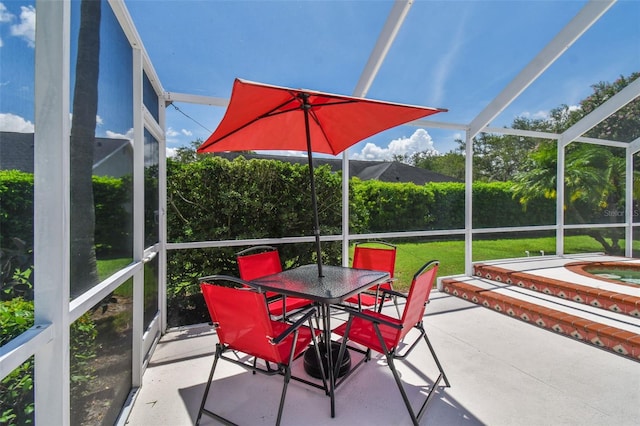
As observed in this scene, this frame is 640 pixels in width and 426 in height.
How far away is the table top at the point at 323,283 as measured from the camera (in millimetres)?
2236

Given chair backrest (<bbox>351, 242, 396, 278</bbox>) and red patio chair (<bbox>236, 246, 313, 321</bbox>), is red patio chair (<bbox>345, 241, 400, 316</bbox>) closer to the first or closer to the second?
chair backrest (<bbox>351, 242, 396, 278</bbox>)

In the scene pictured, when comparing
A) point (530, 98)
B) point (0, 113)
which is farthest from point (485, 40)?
point (0, 113)

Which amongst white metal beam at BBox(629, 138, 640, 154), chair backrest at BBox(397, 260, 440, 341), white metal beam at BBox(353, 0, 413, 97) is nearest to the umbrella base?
chair backrest at BBox(397, 260, 440, 341)

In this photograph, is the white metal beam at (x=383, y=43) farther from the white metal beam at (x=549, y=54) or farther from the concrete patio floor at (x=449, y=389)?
the concrete patio floor at (x=449, y=389)

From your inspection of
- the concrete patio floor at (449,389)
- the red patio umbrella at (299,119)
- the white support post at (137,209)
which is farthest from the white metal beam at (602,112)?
the white support post at (137,209)

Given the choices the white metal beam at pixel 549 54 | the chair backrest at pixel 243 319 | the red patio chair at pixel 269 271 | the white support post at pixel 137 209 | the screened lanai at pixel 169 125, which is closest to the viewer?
the screened lanai at pixel 169 125

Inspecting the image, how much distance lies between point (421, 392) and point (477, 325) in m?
1.81

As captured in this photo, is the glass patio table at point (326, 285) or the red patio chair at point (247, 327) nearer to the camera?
the red patio chair at point (247, 327)

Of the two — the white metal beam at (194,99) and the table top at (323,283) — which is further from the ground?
the white metal beam at (194,99)

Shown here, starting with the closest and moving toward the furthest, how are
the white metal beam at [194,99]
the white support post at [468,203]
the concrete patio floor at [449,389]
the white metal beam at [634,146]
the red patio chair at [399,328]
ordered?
the red patio chair at [399,328], the concrete patio floor at [449,389], the white metal beam at [194,99], the white support post at [468,203], the white metal beam at [634,146]

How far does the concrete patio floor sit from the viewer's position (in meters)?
2.15

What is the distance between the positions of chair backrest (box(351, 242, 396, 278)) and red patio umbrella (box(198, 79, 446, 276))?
964 millimetres

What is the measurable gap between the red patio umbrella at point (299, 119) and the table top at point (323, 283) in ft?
0.68

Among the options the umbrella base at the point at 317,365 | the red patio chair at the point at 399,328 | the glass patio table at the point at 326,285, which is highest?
the glass patio table at the point at 326,285
